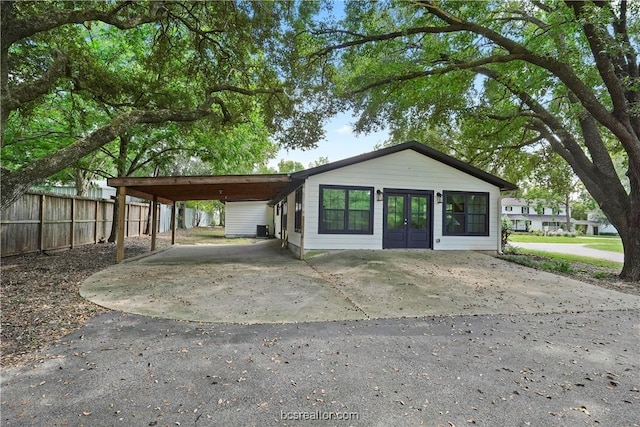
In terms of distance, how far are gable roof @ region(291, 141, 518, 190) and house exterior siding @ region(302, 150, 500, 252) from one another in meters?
0.14

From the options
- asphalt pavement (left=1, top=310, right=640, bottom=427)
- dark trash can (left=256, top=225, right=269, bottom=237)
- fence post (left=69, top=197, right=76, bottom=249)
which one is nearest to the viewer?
asphalt pavement (left=1, top=310, right=640, bottom=427)

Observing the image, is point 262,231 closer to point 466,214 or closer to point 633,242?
point 466,214

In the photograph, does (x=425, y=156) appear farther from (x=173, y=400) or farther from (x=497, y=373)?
(x=173, y=400)

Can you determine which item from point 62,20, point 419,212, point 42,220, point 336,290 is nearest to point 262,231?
point 419,212

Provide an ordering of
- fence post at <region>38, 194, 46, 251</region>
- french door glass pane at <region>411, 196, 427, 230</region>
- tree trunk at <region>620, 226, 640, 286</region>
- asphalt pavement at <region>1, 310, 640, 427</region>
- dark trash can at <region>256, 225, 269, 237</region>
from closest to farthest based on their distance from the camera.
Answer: asphalt pavement at <region>1, 310, 640, 427</region> → tree trunk at <region>620, 226, 640, 286</region> → fence post at <region>38, 194, 46, 251</region> → french door glass pane at <region>411, 196, 427, 230</region> → dark trash can at <region>256, 225, 269, 237</region>

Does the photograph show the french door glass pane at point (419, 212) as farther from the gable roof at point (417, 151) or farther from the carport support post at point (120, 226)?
the carport support post at point (120, 226)

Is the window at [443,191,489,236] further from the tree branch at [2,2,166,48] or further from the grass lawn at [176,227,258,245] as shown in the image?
the grass lawn at [176,227,258,245]

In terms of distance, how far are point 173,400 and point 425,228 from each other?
32.1ft

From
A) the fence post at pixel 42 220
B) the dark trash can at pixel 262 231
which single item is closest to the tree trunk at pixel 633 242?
the fence post at pixel 42 220

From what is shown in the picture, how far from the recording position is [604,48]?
21.5ft

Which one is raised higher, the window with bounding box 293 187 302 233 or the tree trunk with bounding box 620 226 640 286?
the window with bounding box 293 187 302 233

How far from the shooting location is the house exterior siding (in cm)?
1006

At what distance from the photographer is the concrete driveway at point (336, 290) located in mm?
4797

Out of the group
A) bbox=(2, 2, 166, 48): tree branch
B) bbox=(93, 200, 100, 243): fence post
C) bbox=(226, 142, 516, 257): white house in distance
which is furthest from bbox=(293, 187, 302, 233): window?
bbox=(93, 200, 100, 243): fence post
